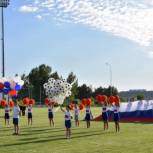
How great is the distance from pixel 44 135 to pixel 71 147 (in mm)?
6140

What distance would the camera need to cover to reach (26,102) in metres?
34.9

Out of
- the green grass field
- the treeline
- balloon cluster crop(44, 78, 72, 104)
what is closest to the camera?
the green grass field

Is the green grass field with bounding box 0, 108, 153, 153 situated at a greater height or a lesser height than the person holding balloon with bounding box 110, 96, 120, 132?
lesser

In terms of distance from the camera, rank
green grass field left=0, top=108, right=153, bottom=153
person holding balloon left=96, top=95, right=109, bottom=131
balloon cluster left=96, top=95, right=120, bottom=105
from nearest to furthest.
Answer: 1. green grass field left=0, top=108, right=153, bottom=153
2. balloon cluster left=96, top=95, right=120, bottom=105
3. person holding balloon left=96, top=95, right=109, bottom=131

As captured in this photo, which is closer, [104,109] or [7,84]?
[104,109]

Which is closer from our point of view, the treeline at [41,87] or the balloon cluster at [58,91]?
the balloon cluster at [58,91]

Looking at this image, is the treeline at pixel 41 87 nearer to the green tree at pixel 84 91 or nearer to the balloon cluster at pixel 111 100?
the green tree at pixel 84 91

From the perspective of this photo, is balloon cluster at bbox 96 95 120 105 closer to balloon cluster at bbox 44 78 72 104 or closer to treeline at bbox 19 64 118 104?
balloon cluster at bbox 44 78 72 104

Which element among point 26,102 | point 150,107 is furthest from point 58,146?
point 150,107

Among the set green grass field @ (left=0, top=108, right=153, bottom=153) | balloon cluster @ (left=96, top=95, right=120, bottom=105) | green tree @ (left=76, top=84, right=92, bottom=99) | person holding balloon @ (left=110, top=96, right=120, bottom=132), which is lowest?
green grass field @ (left=0, top=108, right=153, bottom=153)

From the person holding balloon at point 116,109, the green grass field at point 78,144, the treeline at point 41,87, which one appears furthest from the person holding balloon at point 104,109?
the treeline at point 41,87

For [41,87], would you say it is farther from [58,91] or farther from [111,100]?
[111,100]

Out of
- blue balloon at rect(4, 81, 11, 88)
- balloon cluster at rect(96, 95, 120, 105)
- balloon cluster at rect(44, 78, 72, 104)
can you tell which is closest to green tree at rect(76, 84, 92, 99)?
balloon cluster at rect(44, 78, 72, 104)

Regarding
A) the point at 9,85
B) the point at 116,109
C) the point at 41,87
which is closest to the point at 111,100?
the point at 116,109
